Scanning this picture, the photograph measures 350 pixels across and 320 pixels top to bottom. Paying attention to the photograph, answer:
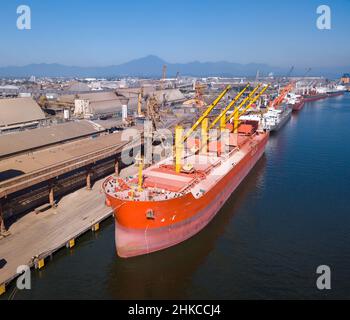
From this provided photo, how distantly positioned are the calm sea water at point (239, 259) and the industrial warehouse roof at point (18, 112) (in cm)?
3224

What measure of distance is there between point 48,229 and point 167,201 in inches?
346

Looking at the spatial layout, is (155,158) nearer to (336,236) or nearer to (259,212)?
(259,212)

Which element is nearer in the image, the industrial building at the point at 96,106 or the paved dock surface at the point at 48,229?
the paved dock surface at the point at 48,229

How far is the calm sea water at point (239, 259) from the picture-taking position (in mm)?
17547

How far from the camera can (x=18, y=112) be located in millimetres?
47875

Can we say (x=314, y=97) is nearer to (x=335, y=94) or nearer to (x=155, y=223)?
(x=335, y=94)

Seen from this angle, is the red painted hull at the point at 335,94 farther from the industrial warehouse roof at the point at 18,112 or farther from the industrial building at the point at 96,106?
the industrial warehouse roof at the point at 18,112

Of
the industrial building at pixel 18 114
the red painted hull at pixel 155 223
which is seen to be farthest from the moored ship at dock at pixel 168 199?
the industrial building at pixel 18 114

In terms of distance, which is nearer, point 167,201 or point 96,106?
point 167,201

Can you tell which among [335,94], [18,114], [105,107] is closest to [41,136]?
[18,114]

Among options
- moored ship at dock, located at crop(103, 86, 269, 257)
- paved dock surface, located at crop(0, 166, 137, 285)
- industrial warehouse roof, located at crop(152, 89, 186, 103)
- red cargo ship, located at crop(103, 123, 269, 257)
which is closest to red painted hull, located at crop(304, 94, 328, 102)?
industrial warehouse roof, located at crop(152, 89, 186, 103)

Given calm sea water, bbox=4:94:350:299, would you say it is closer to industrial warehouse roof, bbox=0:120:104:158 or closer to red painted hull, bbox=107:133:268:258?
red painted hull, bbox=107:133:268:258

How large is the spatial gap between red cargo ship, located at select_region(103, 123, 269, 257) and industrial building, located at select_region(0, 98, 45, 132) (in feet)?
92.0

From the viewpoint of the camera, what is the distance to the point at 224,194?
91.7 feet
